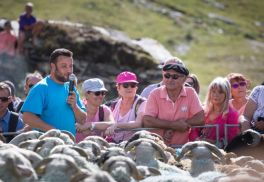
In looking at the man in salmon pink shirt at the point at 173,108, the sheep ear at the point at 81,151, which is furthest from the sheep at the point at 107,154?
the man in salmon pink shirt at the point at 173,108

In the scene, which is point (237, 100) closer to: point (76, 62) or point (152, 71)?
point (152, 71)

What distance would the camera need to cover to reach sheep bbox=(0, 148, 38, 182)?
11.7 m

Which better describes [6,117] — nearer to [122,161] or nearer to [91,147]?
[91,147]

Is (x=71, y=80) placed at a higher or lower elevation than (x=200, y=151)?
higher

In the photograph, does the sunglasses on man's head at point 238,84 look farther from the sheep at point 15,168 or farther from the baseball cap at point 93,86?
the sheep at point 15,168

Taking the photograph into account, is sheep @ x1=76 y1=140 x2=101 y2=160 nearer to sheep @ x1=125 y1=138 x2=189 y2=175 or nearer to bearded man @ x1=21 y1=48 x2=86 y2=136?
sheep @ x1=125 y1=138 x2=189 y2=175

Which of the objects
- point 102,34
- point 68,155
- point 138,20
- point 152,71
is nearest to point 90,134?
point 68,155

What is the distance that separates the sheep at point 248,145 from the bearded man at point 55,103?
2277 mm

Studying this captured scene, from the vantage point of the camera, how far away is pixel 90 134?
1562cm

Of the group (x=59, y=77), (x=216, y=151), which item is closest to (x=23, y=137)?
(x=59, y=77)

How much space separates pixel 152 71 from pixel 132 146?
16.0 metres

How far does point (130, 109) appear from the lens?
16.0m

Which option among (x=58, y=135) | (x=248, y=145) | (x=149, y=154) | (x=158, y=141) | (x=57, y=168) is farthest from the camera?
(x=248, y=145)

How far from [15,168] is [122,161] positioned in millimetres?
1261
